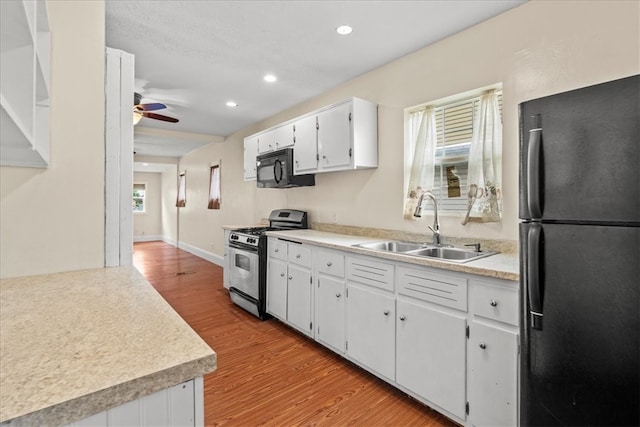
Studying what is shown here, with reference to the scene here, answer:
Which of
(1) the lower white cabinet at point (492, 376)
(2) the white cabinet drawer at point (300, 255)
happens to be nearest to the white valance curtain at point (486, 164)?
(1) the lower white cabinet at point (492, 376)

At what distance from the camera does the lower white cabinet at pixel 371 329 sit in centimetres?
212

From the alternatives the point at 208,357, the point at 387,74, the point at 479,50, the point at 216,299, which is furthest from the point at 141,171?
the point at 208,357

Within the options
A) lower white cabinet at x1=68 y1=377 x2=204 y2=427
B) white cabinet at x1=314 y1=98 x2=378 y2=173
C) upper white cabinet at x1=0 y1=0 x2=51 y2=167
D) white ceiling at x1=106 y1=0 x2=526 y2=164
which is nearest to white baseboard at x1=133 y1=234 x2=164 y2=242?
white ceiling at x1=106 y1=0 x2=526 y2=164

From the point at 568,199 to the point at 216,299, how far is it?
3.93 meters

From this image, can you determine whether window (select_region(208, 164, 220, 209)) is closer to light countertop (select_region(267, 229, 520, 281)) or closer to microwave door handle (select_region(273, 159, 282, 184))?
Answer: microwave door handle (select_region(273, 159, 282, 184))

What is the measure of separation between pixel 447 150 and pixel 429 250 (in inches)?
32.9

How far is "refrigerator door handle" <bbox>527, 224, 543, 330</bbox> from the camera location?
1.27 meters

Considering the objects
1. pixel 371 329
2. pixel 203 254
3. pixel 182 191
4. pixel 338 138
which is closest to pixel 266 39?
pixel 338 138

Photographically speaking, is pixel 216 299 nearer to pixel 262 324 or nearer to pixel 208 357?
pixel 262 324

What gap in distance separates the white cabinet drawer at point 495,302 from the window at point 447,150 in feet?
2.94

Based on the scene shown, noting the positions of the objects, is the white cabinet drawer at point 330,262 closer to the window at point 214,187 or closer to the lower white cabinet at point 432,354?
the lower white cabinet at point 432,354

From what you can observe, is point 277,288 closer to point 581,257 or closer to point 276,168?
point 276,168

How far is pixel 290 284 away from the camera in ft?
10.2

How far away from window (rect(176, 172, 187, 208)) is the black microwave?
5.09m
